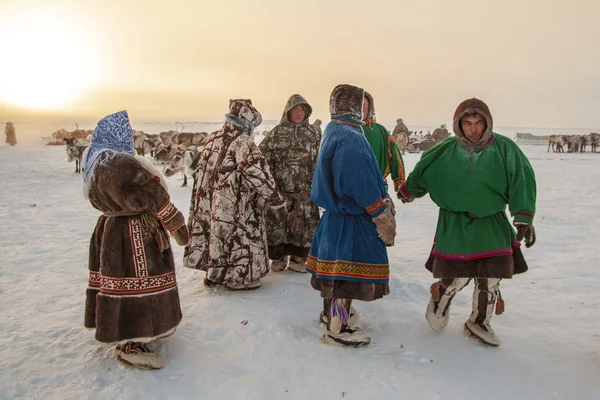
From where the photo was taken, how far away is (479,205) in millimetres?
3070

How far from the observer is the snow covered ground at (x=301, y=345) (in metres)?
2.75

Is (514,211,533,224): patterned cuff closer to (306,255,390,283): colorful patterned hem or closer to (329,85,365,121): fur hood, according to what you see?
(306,255,390,283): colorful patterned hem

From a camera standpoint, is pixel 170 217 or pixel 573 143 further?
pixel 573 143

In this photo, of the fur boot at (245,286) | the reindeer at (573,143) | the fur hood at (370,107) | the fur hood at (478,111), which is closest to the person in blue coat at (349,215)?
the fur hood at (478,111)

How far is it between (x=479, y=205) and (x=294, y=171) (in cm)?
220

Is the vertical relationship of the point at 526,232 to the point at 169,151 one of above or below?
below

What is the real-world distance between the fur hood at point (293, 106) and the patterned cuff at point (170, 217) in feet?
7.16

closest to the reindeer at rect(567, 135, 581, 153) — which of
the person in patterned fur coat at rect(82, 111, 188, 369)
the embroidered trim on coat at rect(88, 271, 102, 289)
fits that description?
the person in patterned fur coat at rect(82, 111, 188, 369)

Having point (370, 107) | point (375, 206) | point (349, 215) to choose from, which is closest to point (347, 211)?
point (349, 215)

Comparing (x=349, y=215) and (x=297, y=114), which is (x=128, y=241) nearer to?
(x=349, y=215)

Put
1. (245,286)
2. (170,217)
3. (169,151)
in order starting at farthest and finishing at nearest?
(169,151), (245,286), (170,217)

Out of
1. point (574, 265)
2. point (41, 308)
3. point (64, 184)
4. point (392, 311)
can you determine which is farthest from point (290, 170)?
point (64, 184)

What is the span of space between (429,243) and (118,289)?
4.81 m

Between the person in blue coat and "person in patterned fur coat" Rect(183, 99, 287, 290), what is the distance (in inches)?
40.1
